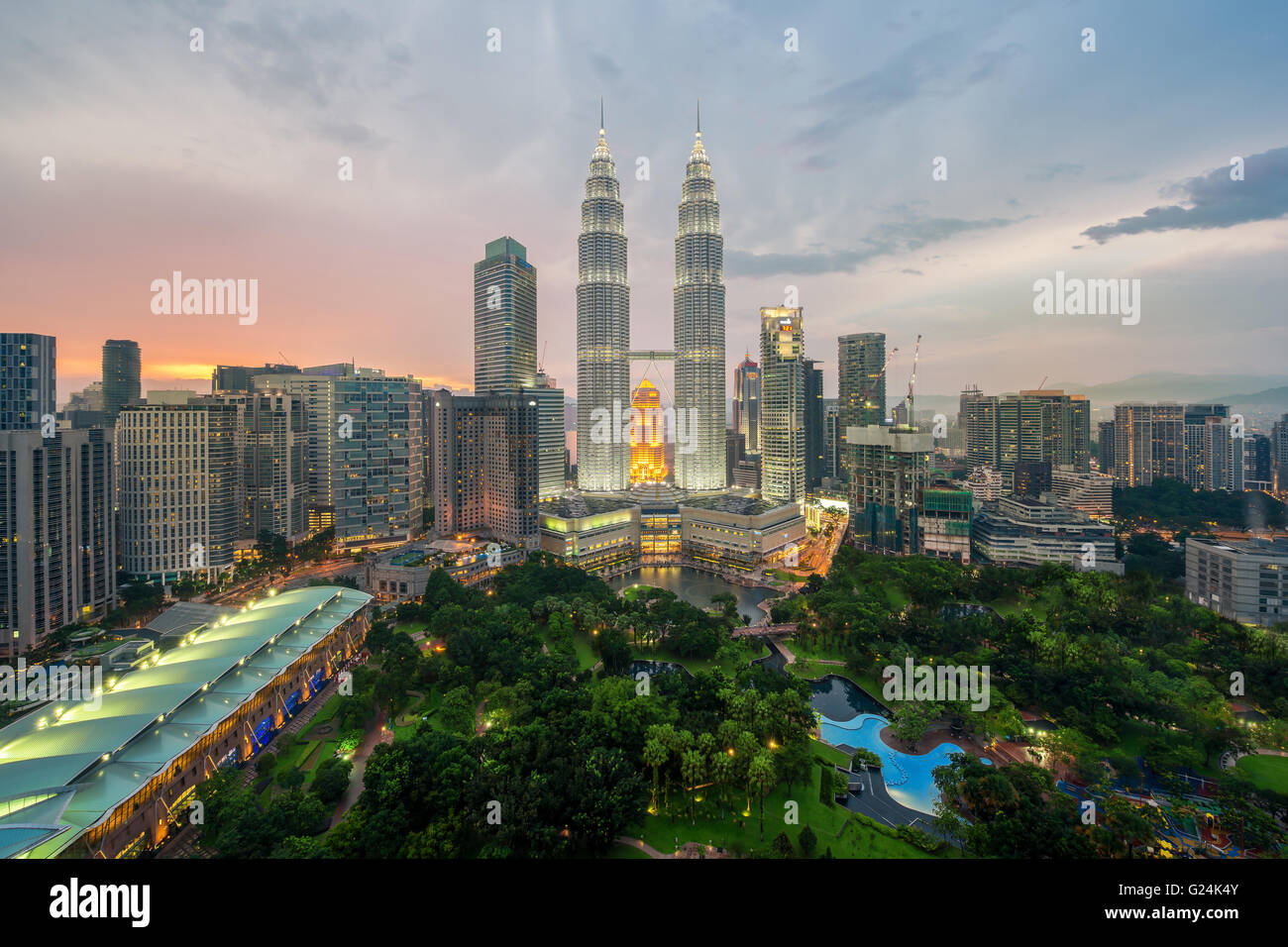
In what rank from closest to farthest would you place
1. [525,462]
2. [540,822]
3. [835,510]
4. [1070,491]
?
[540,822] → [525,462] → [1070,491] → [835,510]

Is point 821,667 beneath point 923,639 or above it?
beneath

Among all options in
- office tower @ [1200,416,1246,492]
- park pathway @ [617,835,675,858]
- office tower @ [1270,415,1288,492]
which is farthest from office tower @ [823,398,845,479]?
park pathway @ [617,835,675,858]

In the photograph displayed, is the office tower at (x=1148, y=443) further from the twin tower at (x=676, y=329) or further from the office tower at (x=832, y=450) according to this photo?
the twin tower at (x=676, y=329)

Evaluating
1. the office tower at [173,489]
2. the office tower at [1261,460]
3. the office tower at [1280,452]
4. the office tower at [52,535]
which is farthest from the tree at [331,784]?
the office tower at [1261,460]
